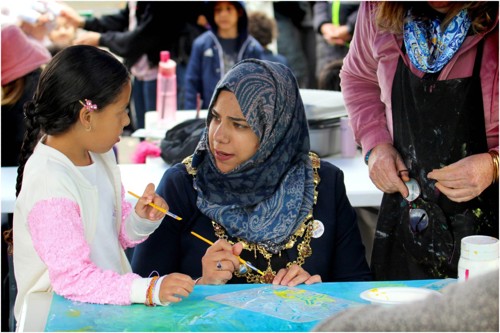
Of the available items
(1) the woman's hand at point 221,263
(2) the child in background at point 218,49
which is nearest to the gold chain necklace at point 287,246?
(1) the woman's hand at point 221,263

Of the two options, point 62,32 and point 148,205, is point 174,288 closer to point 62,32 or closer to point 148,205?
point 148,205

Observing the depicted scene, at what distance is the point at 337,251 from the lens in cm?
241

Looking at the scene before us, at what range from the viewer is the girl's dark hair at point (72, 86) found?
2018 millimetres

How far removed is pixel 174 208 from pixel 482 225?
2.74ft

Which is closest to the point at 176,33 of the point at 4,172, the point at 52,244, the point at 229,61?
the point at 229,61

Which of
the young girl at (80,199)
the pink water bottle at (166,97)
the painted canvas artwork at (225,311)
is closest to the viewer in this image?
the painted canvas artwork at (225,311)

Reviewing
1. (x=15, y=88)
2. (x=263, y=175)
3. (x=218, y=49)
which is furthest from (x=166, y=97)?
(x=263, y=175)

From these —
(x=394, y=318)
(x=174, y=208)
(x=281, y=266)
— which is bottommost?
(x=281, y=266)

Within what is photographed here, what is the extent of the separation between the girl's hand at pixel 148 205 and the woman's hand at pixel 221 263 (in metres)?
0.16

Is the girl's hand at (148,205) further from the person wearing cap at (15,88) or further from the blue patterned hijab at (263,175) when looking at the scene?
the person wearing cap at (15,88)

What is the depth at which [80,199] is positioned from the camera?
6.48ft

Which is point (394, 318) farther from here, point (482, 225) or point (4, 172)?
point (4, 172)

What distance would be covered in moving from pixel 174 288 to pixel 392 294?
45 centimetres

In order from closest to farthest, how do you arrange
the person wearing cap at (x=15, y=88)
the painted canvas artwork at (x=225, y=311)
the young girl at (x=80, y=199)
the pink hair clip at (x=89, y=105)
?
the painted canvas artwork at (x=225, y=311) → the young girl at (x=80, y=199) → the pink hair clip at (x=89, y=105) → the person wearing cap at (x=15, y=88)
